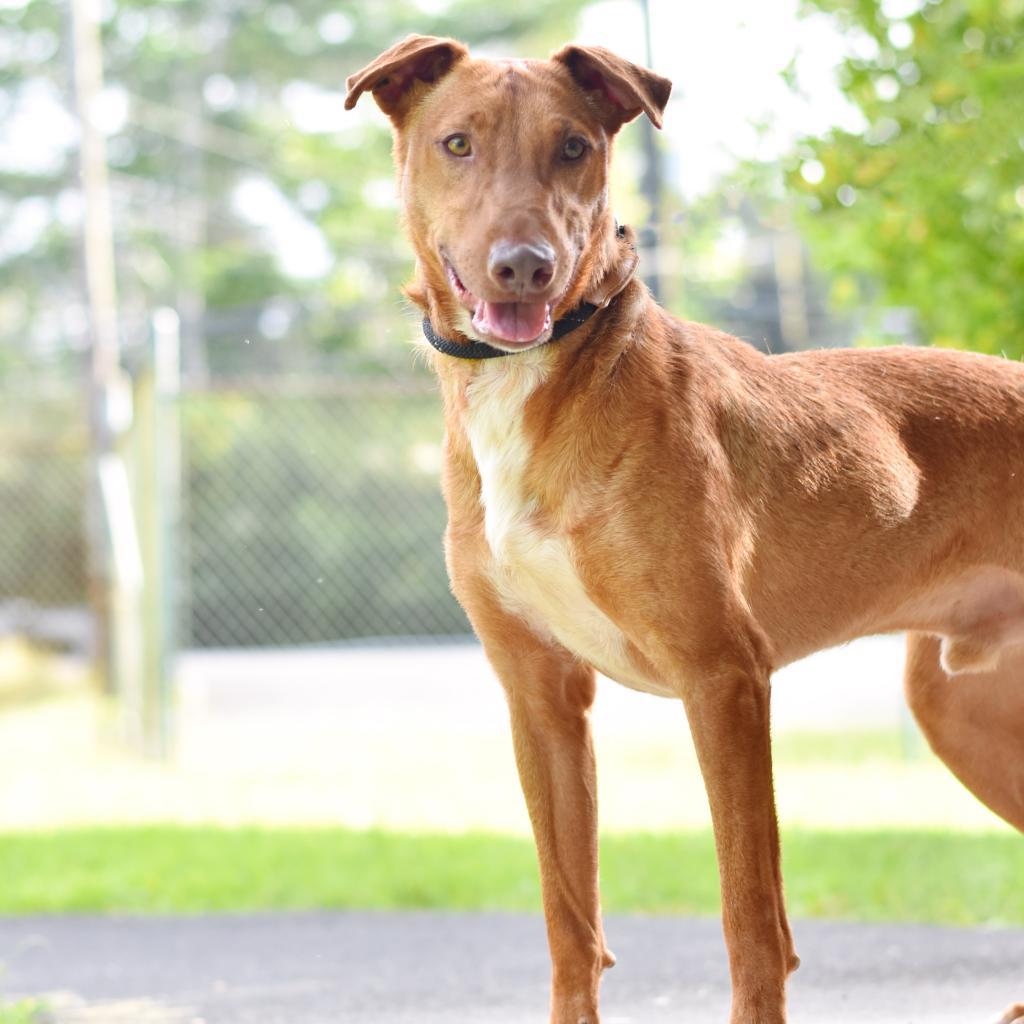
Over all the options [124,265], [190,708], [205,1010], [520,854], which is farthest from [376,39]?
[205,1010]

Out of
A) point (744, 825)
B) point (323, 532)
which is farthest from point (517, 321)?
point (323, 532)

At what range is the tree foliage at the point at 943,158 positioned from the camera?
571cm

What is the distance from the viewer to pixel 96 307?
47.3 feet

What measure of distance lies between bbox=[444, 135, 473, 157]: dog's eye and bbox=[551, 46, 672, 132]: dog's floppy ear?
0.92 ft

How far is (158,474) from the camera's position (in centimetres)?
942

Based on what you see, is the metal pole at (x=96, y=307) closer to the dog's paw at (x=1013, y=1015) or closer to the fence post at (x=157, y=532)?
the fence post at (x=157, y=532)

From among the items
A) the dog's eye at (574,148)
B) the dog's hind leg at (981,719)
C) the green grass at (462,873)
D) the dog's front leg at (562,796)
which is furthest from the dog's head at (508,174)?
the green grass at (462,873)

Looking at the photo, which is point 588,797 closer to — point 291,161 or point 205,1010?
point 205,1010

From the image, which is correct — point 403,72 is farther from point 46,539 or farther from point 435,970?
point 46,539

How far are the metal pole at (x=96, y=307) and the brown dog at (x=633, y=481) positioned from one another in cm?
1017

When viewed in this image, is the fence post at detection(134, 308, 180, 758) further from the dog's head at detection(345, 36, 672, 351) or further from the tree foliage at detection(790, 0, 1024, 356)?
the dog's head at detection(345, 36, 672, 351)

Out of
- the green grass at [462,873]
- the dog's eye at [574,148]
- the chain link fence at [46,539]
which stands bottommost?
the chain link fence at [46,539]

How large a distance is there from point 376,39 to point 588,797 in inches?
1051

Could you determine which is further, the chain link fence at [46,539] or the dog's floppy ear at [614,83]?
the chain link fence at [46,539]
